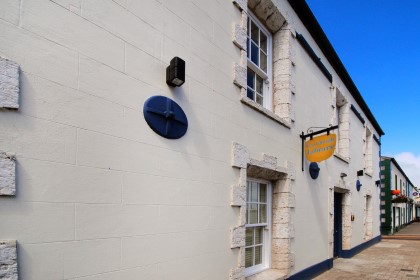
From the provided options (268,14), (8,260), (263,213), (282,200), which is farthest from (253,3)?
(8,260)

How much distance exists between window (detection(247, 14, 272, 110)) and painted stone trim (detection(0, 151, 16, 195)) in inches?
159

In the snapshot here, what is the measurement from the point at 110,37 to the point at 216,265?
2.95m

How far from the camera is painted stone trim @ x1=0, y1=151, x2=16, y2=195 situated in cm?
201

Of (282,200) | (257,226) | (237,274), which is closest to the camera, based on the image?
(237,274)

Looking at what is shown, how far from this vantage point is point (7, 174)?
204 cm

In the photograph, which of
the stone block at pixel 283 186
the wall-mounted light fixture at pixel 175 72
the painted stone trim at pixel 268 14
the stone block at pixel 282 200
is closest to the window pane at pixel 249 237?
the stone block at pixel 282 200

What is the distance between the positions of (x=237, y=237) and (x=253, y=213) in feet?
3.50

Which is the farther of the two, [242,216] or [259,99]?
[259,99]

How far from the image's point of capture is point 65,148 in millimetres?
2400

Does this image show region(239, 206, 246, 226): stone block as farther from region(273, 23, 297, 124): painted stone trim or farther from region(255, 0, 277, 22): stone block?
region(255, 0, 277, 22): stone block

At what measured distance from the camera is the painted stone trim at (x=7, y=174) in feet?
6.61

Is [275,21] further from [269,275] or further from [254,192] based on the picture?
[269,275]

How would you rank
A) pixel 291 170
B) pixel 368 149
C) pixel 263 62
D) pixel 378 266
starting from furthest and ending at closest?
pixel 368 149, pixel 378 266, pixel 263 62, pixel 291 170

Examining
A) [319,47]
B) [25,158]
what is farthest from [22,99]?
[319,47]
